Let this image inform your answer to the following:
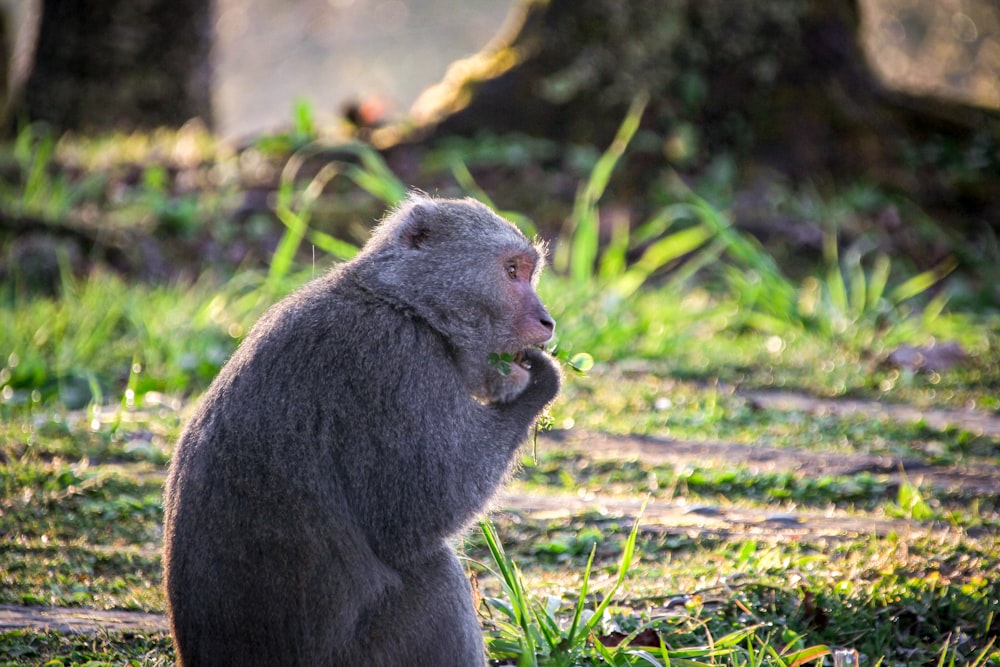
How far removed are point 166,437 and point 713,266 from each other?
17.2ft

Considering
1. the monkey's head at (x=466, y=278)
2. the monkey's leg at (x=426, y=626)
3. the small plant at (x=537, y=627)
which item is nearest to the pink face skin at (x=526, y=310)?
the monkey's head at (x=466, y=278)

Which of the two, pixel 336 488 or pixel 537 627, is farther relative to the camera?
pixel 537 627

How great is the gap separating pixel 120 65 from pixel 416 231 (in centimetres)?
909

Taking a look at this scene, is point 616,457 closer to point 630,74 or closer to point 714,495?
point 714,495

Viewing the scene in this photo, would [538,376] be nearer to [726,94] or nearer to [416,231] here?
[416,231]

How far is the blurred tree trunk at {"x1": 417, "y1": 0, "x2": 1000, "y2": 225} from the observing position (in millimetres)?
9594

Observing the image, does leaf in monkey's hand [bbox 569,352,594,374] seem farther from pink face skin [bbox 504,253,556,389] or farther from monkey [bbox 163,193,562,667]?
monkey [bbox 163,193,562,667]

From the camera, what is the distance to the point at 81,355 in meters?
6.20

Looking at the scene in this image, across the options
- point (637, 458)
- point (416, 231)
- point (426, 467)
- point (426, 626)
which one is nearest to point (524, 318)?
point (416, 231)

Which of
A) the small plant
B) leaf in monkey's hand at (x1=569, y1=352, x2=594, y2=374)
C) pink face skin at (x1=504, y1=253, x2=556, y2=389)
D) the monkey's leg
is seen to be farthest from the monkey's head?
the monkey's leg

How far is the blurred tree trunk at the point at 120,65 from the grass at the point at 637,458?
2265 mm

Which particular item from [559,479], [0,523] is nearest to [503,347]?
[559,479]

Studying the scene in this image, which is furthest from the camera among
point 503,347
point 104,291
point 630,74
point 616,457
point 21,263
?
point 630,74

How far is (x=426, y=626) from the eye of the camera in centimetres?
278
